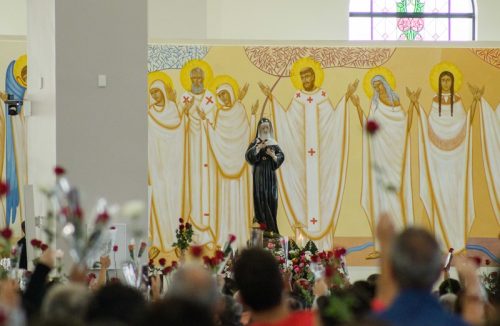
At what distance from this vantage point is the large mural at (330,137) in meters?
16.6

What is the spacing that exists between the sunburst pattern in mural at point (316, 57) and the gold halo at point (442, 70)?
82 centimetres

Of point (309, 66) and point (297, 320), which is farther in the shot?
point (309, 66)

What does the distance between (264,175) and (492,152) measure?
11.8 ft

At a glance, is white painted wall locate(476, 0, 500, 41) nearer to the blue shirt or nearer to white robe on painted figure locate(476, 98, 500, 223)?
white robe on painted figure locate(476, 98, 500, 223)

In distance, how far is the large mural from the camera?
16.6 metres

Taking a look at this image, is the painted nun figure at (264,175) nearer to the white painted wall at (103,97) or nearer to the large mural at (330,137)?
the large mural at (330,137)

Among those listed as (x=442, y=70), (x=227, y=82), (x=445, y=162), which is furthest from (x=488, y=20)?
(x=227, y=82)

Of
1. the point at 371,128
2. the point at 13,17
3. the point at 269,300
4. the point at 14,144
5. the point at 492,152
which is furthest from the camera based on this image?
the point at 13,17

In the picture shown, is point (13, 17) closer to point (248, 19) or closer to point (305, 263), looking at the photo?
point (248, 19)

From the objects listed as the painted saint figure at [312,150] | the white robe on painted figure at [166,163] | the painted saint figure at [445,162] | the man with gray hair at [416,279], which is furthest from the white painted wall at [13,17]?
the man with gray hair at [416,279]

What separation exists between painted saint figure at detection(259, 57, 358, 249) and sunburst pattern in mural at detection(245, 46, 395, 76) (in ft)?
0.38

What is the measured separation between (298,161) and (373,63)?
193 cm

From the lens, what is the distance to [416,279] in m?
Result: 3.54

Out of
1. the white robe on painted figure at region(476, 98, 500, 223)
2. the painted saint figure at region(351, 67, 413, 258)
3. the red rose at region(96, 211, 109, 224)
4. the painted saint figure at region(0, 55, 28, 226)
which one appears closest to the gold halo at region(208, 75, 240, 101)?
the painted saint figure at region(351, 67, 413, 258)
